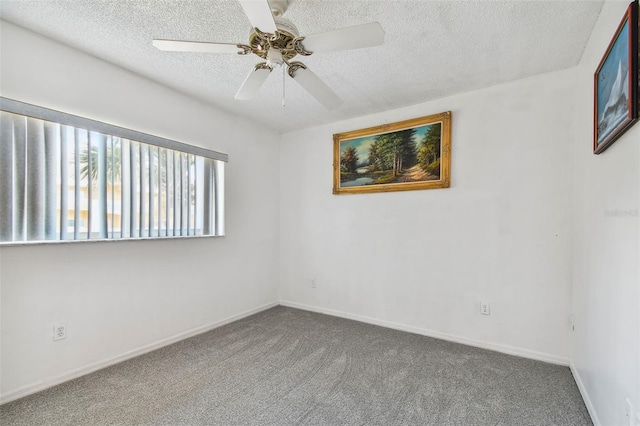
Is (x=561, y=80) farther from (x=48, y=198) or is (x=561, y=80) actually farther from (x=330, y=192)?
(x=48, y=198)

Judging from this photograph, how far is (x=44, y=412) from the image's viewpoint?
5.75 ft

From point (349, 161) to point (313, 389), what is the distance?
8.23ft

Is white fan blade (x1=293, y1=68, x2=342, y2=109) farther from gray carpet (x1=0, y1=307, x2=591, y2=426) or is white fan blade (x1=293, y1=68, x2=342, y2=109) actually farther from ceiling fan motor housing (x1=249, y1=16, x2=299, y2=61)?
gray carpet (x1=0, y1=307, x2=591, y2=426)

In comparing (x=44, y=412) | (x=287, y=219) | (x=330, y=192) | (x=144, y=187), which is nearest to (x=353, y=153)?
(x=330, y=192)

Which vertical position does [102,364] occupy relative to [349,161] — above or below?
below

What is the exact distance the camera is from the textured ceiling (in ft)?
5.63

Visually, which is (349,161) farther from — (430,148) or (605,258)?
(605,258)

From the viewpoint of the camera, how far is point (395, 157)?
325 cm

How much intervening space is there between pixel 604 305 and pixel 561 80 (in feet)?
6.26

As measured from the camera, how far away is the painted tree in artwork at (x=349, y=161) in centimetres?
354

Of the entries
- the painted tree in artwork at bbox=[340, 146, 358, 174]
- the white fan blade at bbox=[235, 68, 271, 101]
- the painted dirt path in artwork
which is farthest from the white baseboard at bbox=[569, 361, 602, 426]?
the white fan blade at bbox=[235, 68, 271, 101]

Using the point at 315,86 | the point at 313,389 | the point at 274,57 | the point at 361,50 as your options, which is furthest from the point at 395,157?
the point at 313,389

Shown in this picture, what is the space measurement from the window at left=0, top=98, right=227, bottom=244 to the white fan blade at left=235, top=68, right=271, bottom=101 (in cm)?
122

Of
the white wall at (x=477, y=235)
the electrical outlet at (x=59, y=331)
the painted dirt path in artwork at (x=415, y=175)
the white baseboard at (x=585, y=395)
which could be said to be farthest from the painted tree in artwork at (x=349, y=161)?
the electrical outlet at (x=59, y=331)
